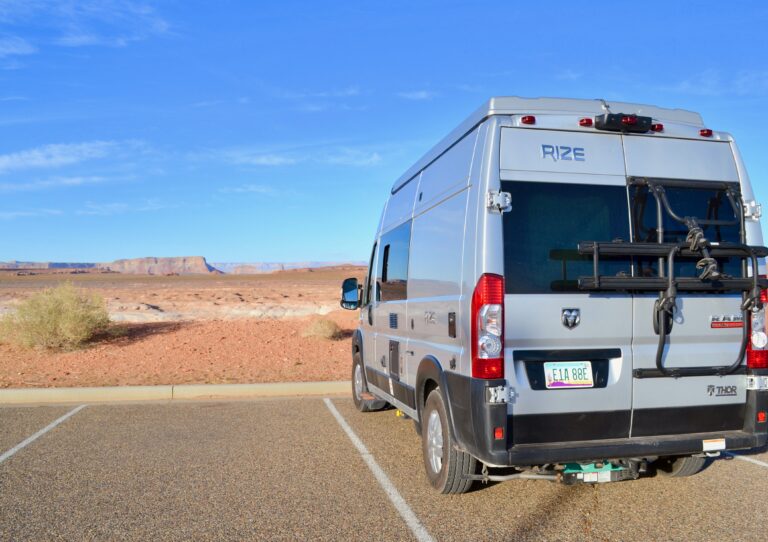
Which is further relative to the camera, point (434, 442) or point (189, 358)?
point (189, 358)

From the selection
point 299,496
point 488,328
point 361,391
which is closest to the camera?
point 488,328

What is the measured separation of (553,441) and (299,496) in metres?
2.11

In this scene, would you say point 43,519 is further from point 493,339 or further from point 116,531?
point 493,339

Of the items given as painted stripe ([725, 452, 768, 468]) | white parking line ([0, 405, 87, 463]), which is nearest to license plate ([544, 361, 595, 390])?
painted stripe ([725, 452, 768, 468])

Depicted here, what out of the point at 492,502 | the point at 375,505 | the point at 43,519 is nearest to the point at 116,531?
the point at 43,519

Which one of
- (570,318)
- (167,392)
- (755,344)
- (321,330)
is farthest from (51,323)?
(755,344)

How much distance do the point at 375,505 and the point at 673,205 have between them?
3.10 meters

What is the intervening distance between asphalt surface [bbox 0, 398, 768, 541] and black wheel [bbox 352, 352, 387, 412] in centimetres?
73

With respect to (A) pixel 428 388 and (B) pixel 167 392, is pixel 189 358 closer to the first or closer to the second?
(B) pixel 167 392

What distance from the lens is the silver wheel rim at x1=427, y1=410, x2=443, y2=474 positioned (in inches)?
228

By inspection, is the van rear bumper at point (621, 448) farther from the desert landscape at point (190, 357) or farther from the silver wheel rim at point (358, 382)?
the desert landscape at point (190, 357)

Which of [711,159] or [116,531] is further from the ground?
[711,159]

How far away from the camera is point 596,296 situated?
4922 mm

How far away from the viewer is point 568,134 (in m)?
5.20
